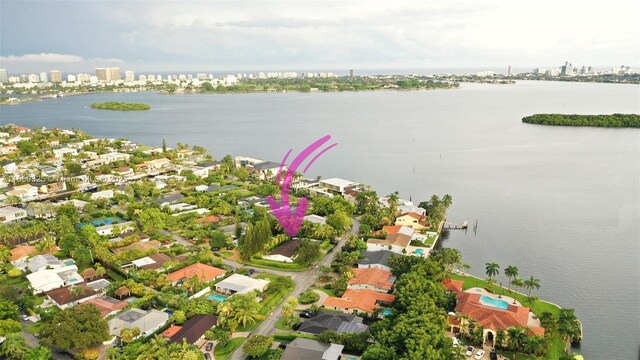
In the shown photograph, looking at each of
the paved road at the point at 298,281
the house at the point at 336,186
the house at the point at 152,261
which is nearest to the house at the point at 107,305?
the house at the point at 152,261

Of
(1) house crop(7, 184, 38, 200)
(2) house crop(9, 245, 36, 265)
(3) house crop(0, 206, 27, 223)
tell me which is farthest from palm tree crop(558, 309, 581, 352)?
(1) house crop(7, 184, 38, 200)

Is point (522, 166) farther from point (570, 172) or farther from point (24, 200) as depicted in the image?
point (24, 200)

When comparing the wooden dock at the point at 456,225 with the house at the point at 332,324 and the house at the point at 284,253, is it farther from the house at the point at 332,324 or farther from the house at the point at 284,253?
the house at the point at 332,324

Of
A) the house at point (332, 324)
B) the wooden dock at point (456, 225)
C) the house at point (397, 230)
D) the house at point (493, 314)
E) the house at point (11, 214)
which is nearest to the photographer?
the house at point (493, 314)

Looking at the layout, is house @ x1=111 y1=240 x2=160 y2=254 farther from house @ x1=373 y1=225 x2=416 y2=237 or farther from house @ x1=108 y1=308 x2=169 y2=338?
house @ x1=373 y1=225 x2=416 y2=237

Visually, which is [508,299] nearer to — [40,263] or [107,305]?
[107,305]

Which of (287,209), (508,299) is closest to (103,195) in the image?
(287,209)

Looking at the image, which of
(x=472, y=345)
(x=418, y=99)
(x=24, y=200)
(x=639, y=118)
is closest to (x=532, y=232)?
(x=472, y=345)
